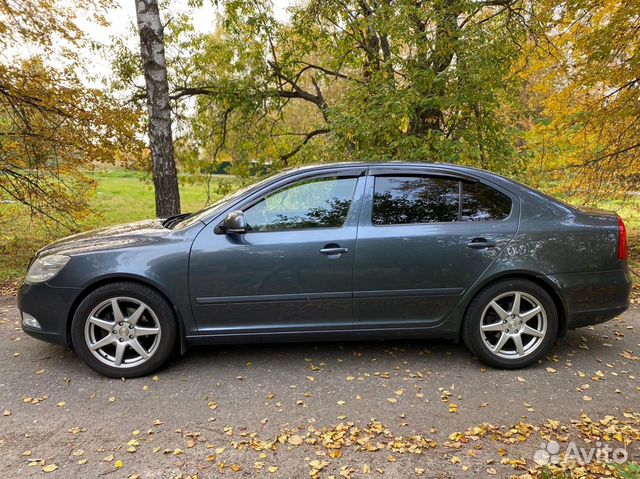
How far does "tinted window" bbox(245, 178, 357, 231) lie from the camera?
3.52 metres

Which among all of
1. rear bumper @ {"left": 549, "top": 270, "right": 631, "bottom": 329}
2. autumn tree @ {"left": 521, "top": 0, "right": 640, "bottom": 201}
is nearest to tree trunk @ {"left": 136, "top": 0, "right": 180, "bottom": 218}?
rear bumper @ {"left": 549, "top": 270, "right": 631, "bottom": 329}

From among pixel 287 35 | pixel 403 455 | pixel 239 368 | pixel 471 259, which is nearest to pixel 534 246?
pixel 471 259

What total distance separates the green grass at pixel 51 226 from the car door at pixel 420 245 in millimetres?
5679

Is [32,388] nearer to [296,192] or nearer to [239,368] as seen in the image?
[239,368]

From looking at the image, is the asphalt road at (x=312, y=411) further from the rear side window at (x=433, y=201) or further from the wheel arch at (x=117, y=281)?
the rear side window at (x=433, y=201)

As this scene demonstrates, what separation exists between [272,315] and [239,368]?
546mm

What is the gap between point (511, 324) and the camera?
3580mm

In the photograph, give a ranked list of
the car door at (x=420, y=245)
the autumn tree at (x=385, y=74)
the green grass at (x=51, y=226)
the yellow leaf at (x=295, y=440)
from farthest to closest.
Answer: the green grass at (x=51, y=226), the autumn tree at (x=385, y=74), the car door at (x=420, y=245), the yellow leaf at (x=295, y=440)

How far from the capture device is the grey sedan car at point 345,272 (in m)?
3.41

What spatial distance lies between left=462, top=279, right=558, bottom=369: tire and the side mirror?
1875 mm

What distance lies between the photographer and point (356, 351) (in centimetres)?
394

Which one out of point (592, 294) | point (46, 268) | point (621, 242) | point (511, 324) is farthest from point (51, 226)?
point (621, 242)

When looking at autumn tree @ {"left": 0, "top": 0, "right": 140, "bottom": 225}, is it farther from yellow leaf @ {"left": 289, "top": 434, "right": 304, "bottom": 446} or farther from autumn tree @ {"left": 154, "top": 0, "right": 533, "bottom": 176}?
yellow leaf @ {"left": 289, "top": 434, "right": 304, "bottom": 446}

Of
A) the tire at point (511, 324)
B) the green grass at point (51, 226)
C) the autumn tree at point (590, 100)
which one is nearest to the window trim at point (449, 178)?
the tire at point (511, 324)
